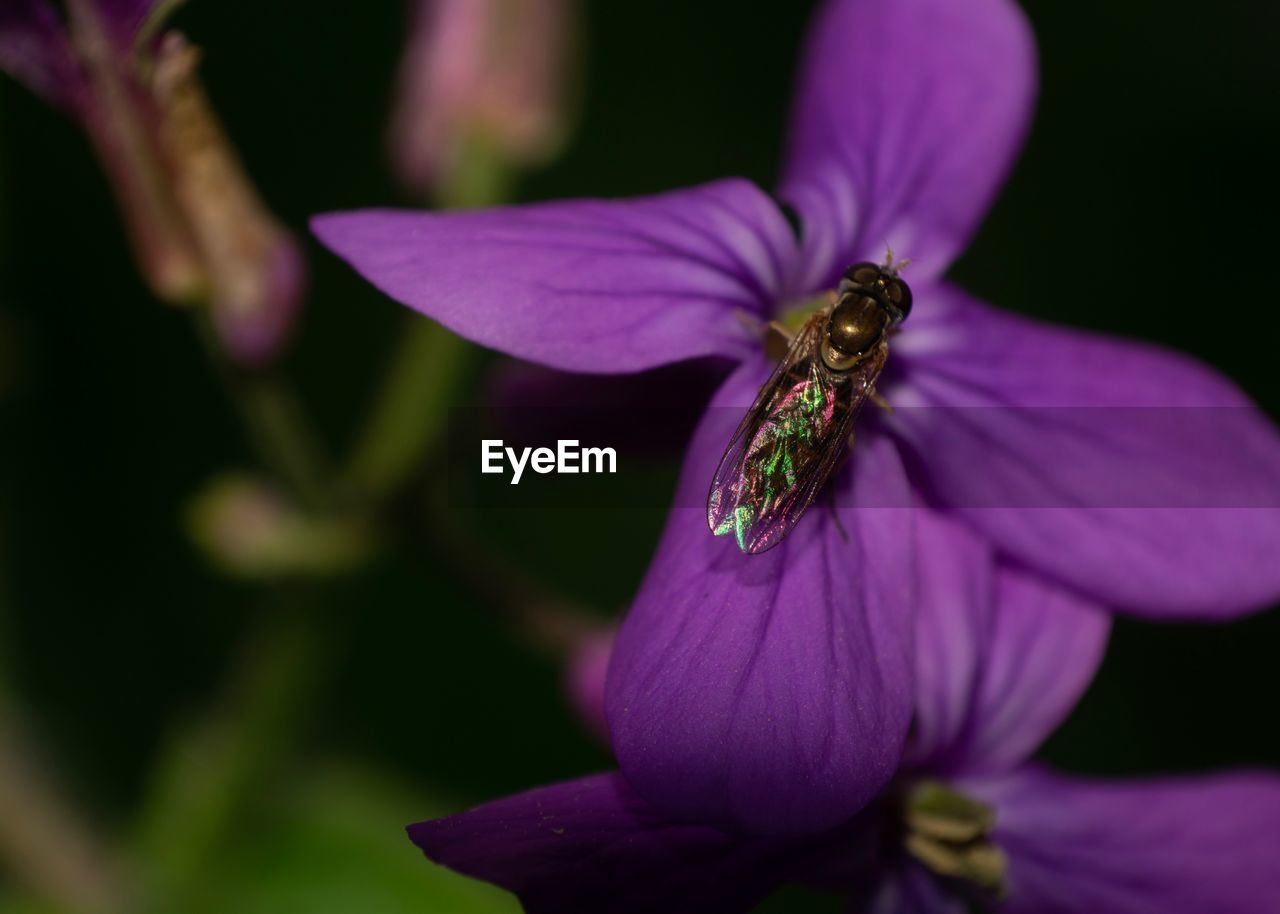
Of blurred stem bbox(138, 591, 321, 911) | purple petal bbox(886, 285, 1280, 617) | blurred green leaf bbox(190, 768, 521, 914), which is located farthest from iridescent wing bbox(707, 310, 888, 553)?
blurred green leaf bbox(190, 768, 521, 914)

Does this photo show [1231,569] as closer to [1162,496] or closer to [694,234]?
[1162,496]

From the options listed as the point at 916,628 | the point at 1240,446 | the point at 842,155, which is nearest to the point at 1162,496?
the point at 1240,446

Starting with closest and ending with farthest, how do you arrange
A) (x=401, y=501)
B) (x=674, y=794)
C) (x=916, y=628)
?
1. (x=674, y=794)
2. (x=916, y=628)
3. (x=401, y=501)

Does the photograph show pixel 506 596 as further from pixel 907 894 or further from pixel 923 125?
pixel 923 125

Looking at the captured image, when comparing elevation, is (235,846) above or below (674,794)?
below

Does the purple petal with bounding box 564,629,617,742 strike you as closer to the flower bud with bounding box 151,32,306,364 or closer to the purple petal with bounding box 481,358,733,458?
the purple petal with bounding box 481,358,733,458

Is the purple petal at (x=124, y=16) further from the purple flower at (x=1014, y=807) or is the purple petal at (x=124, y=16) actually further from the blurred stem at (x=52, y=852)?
the blurred stem at (x=52, y=852)
